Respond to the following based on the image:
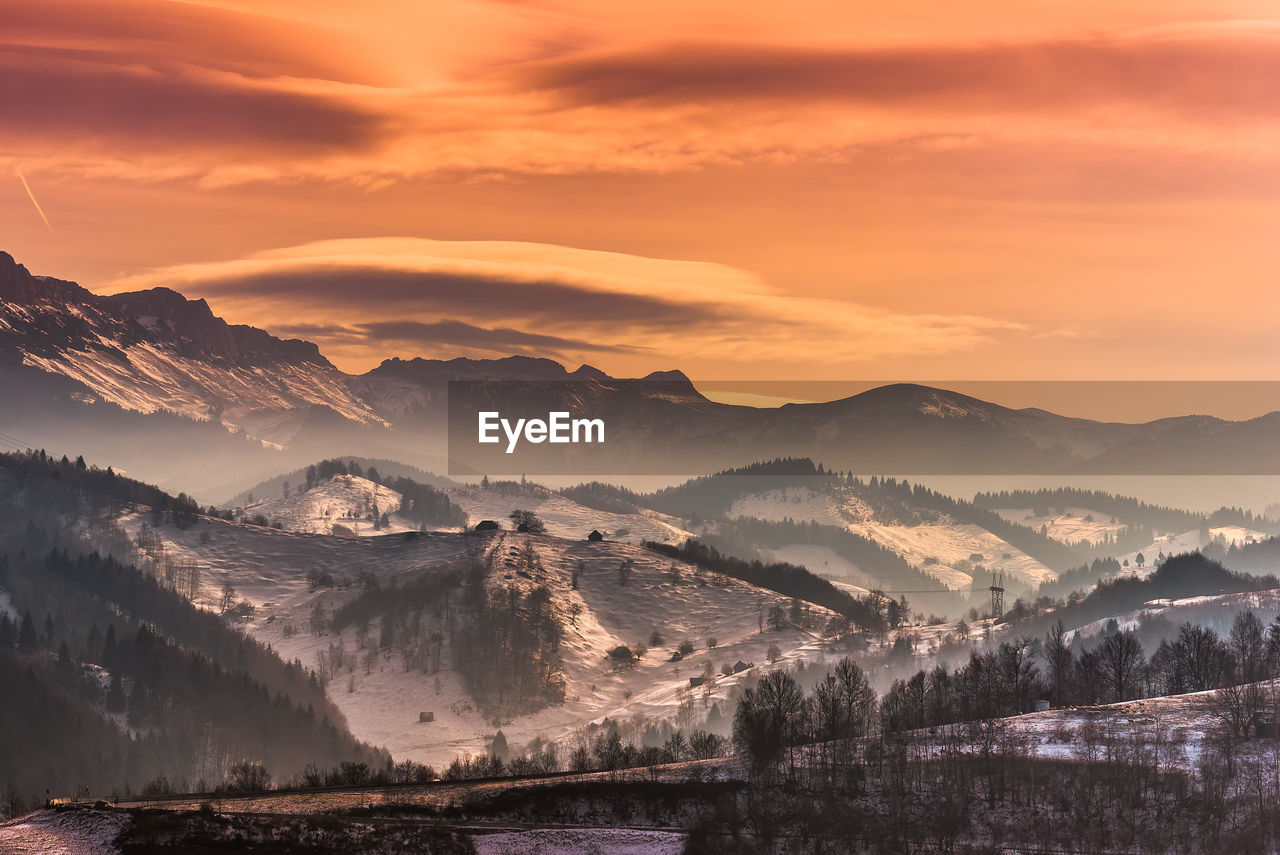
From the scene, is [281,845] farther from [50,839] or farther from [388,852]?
[50,839]

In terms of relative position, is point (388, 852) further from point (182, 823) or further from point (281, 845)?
point (182, 823)

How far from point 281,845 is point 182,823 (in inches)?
523

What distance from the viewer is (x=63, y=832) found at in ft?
609

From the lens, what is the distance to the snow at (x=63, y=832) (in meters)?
179

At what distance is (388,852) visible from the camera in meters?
198

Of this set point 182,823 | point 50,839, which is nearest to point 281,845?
point 182,823

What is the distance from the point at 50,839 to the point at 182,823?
1668 cm

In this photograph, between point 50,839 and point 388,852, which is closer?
point 50,839

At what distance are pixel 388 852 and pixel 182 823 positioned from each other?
89.6 ft

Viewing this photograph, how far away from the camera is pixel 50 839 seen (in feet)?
599

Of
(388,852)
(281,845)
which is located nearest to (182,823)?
(281,845)

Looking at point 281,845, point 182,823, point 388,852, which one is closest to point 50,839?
point 182,823

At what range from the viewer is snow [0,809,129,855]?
17912cm

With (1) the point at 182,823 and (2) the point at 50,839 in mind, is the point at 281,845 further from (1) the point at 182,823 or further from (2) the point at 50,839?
(2) the point at 50,839
